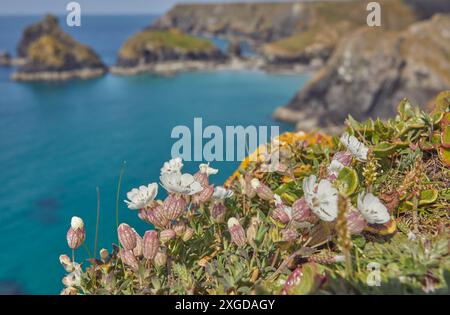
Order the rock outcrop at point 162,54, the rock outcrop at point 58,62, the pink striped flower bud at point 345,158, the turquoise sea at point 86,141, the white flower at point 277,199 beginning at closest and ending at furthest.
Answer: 1. the white flower at point 277,199
2. the pink striped flower bud at point 345,158
3. the turquoise sea at point 86,141
4. the rock outcrop at point 58,62
5. the rock outcrop at point 162,54

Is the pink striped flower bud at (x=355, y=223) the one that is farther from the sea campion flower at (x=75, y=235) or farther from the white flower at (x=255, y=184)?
the sea campion flower at (x=75, y=235)

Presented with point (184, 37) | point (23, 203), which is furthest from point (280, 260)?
point (184, 37)

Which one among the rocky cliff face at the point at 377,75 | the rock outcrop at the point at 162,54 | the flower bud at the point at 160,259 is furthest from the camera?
the rock outcrop at the point at 162,54

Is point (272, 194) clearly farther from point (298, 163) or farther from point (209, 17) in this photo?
point (209, 17)

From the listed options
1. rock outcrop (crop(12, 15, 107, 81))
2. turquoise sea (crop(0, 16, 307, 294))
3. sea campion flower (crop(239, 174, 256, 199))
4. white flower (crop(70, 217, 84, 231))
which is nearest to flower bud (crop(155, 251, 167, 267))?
white flower (crop(70, 217, 84, 231))

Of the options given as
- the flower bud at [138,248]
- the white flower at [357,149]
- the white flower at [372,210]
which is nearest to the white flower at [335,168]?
the white flower at [357,149]

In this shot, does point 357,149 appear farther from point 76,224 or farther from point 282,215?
point 76,224
